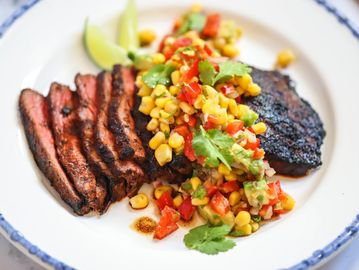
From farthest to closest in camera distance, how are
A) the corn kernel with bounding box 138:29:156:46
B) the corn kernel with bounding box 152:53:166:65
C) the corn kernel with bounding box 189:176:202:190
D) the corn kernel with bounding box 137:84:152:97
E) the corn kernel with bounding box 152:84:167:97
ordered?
the corn kernel with bounding box 138:29:156:46, the corn kernel with bounding box 152:53:166:65, the corn kernel with bounding box 137:84:152:97, the corn kernel with bounding box 152:84:167:97, the corn kernel with bounding box 189:176:202:190

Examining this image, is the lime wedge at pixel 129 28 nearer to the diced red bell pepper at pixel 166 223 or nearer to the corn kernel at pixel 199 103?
the corn kernel at pixel 199 103

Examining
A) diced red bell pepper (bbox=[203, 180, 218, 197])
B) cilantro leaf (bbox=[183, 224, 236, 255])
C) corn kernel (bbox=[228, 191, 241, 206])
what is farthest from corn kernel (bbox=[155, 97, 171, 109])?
cilantro leaf (bbox=[183, 224, 236, 255])

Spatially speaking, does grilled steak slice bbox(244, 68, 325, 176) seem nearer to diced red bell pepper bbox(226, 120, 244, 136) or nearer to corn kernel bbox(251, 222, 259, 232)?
diced red bell pepper bbox(226, 120, 244, 136)

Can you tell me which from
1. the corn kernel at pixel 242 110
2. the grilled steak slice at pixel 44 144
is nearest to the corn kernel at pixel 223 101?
the corn kernel at pixel 242 110

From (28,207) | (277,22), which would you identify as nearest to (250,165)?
(28,207)

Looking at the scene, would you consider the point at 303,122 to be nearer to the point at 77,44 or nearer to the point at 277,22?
the point at 277,22

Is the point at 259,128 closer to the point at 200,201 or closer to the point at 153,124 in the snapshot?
the point at 200,201

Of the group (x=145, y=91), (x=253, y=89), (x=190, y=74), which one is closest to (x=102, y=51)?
(x=145, y=91)
